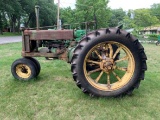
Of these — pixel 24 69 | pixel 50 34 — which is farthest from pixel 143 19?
pixel 24 69

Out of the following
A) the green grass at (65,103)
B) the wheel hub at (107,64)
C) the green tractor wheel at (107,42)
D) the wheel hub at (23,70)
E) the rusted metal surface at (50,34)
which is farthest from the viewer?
the wheel hub at (23,70)

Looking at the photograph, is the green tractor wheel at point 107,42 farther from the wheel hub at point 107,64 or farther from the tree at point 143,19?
the tree at point 143,19

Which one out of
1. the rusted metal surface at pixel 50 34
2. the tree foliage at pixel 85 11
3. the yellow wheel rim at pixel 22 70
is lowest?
the yellow wheel rim at pixel 22 70

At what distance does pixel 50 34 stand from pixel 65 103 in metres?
1.71

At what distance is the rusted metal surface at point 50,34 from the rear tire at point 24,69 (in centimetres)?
57

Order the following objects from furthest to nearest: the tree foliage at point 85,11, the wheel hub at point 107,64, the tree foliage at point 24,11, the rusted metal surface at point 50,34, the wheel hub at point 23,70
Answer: the tree foliage at point 24,11 < the tree foliage at point 85,11 < the wheel hub at point 23,70 < the rusted metal surface at point 50,34 < the wheel hub at point 107,64

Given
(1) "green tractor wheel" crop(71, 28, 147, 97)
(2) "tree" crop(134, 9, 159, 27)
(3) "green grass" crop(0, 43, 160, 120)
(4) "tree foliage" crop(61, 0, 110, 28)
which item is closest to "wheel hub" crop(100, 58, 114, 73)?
(1) "green tractor wheel" crop(71, 28, 147, 97)

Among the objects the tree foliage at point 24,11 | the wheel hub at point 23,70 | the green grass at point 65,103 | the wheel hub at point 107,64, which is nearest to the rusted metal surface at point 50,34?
the wheel hub at point 23,70

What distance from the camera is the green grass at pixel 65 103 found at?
113 inches

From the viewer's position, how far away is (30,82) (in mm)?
4270

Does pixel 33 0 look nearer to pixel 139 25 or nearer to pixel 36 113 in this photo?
pixel 139 25

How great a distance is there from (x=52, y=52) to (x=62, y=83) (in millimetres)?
775

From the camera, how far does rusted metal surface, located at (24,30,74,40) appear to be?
4.31 metres

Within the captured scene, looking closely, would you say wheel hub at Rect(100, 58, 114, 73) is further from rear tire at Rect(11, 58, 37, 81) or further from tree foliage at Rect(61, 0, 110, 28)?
tree foliage at Rect(61, 0, 110, 28)
